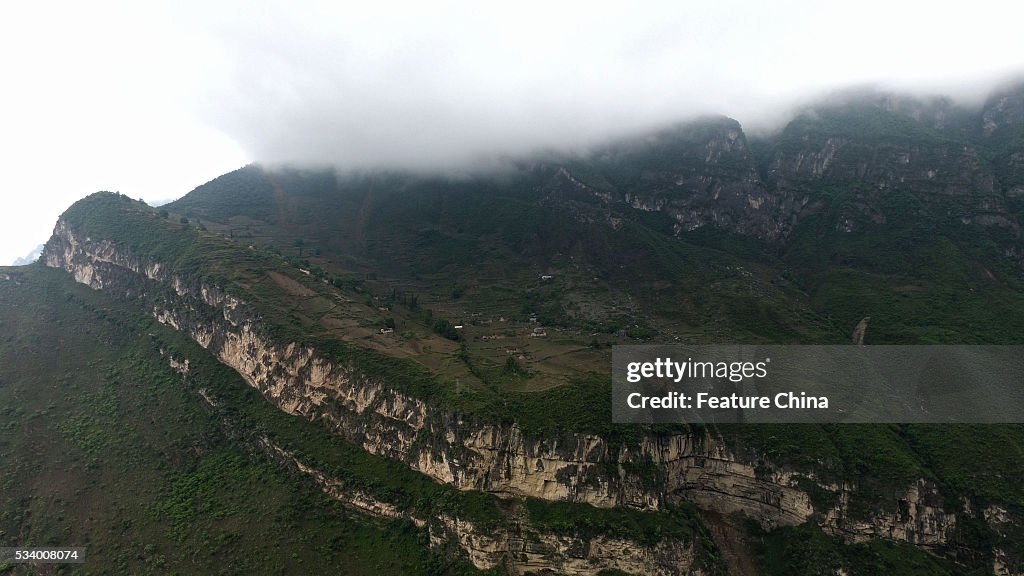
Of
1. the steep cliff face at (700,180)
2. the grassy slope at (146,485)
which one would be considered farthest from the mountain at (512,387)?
the steep cliff face at (700,180)

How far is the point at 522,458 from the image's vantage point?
62469mm

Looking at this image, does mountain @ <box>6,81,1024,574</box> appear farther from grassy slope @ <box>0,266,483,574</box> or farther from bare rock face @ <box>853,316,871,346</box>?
bare rock face @ <box>853,316,871,346</box>

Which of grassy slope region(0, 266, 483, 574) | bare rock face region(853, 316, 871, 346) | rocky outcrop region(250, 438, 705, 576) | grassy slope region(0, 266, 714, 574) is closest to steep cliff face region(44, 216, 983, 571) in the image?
rocky outcrop region(250, 438, 705, 576)

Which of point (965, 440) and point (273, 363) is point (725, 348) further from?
point (273, 363)

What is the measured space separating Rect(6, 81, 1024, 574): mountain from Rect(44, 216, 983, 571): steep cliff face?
321mm

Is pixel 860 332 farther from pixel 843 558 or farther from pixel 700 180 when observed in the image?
pixel 700 180

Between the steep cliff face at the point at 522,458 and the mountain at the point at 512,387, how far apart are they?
321 mm

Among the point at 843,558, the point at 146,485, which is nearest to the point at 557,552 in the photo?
the point at 843,558

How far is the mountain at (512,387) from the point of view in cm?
6022

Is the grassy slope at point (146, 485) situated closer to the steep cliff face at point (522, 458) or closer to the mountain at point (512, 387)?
the mountain at point (512, 387)

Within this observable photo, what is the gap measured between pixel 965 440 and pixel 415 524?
2851 inches

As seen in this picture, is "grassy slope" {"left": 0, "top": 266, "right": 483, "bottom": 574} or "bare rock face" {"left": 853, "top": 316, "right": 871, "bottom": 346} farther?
"bare rock face" {"left": 853, "top": 316, "right": 871, "bottom": 346}

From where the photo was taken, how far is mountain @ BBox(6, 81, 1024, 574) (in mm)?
60219

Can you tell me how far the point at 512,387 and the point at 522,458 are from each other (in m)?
11.6
